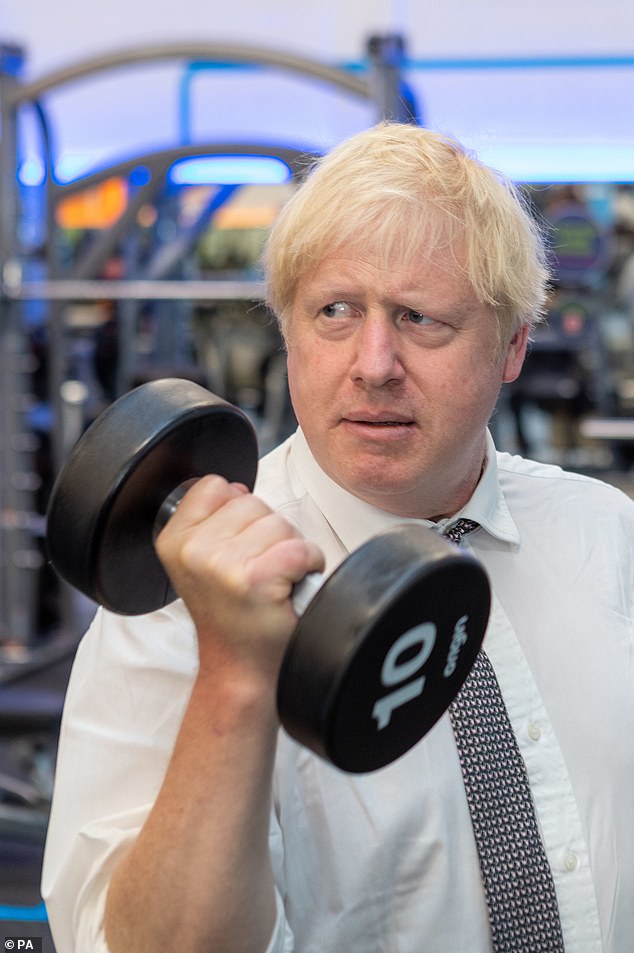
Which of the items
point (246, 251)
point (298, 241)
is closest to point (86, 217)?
point (246, 251)

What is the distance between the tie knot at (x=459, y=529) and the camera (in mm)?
1191

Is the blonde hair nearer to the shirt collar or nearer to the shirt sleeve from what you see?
the shirt collar

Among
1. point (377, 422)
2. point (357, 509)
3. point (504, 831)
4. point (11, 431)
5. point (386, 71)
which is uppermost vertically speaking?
point (386, 71)

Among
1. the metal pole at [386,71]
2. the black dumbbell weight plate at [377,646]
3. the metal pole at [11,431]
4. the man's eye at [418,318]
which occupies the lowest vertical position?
the metal pole at [11,431]

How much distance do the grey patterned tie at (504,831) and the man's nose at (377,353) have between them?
0.85 feet

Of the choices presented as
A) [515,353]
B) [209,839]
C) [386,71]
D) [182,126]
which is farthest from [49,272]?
[209,839]

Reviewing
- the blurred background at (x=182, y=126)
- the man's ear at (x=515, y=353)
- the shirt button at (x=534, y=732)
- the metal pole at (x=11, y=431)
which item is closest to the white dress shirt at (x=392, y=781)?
the shirt button at (x=534, y=732)

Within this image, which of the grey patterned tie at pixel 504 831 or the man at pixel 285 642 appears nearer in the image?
the man at pixel 285 642

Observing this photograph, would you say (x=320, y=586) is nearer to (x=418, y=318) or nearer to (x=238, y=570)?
(x=238, y=570)

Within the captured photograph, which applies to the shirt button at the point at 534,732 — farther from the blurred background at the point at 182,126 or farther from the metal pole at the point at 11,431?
the metal pole at the point at 11,431

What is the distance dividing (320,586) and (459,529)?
472 mm

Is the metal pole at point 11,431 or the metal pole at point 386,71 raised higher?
the metal pole at point 386,71

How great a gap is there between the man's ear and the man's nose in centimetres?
Result: 19

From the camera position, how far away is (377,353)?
1.01 m
